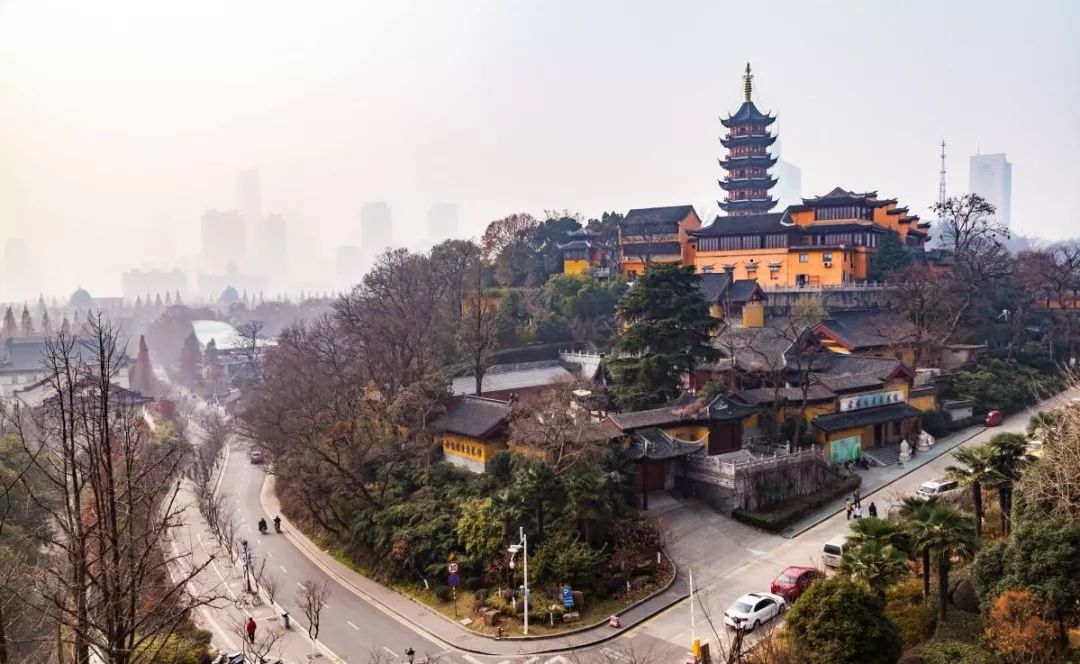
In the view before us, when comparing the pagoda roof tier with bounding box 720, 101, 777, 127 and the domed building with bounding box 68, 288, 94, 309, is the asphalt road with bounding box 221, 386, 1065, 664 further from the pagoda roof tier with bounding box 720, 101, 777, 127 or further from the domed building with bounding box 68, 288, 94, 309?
the domed building with bounding box 68, 288, 94, 309

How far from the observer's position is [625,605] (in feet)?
66.9

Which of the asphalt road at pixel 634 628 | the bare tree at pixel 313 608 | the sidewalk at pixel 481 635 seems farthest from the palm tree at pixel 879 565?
the bare tree at pixel 313 608

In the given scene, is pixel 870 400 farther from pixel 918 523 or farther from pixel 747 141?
pixel 747 141

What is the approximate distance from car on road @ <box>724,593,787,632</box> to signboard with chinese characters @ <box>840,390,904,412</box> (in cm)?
1445

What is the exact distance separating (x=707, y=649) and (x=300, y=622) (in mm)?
11975

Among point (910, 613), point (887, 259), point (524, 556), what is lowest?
point (524, 556)

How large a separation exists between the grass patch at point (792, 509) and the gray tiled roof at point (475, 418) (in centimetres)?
866

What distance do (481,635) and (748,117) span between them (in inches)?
2129

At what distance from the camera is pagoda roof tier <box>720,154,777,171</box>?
63.9 metres

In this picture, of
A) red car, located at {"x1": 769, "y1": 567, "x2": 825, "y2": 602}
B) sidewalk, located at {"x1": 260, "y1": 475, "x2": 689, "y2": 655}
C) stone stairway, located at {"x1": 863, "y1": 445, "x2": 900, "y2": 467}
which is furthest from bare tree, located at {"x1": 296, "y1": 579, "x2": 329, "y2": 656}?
stone stairway, located at {"x1": 863, "y1": 445, "x2": 900, "y2": 467}

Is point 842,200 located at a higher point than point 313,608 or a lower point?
higher

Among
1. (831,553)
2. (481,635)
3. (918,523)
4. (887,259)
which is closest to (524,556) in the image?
(481,635)

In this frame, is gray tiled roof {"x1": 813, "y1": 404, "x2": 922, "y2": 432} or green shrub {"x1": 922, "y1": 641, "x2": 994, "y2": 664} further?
gray tiled roof {"x1": 813, "y1": 404, "x2": 922, "y2": 432}

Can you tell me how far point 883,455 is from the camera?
99.9ft
